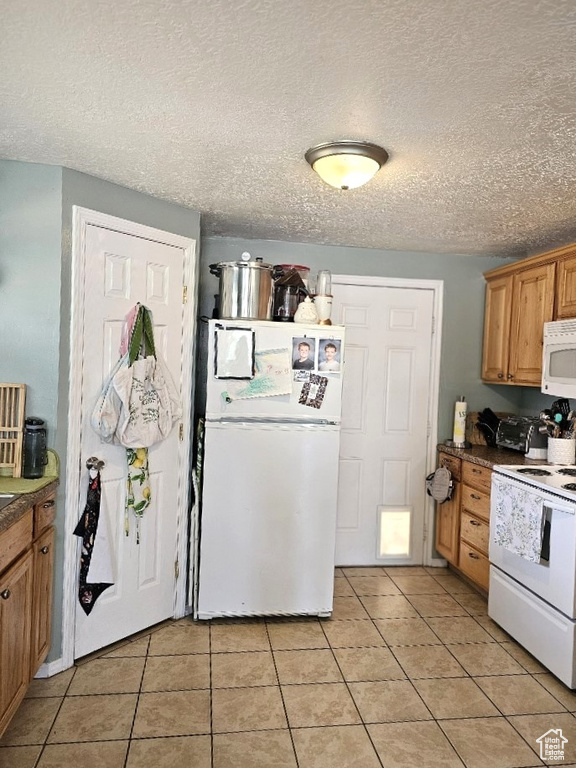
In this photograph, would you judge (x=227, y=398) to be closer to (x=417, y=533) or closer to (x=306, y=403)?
(x=306, y=403)

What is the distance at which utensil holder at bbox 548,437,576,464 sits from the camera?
10.9 ft

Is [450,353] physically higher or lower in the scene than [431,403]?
higher

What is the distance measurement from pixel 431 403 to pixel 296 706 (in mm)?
2363

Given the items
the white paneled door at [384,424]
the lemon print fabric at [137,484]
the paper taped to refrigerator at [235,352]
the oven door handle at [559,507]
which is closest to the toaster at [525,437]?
the white paneled door at [384,424]

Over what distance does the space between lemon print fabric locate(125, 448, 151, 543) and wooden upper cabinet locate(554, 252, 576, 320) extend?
2.46m

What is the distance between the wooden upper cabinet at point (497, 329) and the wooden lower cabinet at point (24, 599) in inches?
116

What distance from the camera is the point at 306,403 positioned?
311cm

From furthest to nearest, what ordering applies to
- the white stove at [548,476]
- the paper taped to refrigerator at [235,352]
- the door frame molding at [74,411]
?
the paper taped to refrigerator at [235,352]
the white stove at [548,476]
the door frame molding at [74,411]

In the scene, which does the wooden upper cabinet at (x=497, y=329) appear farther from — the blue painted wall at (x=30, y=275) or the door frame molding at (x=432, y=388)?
the blue painted wall at (x=30, y=275)

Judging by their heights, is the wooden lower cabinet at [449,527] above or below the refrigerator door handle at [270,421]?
below

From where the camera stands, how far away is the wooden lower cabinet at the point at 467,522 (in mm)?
3412

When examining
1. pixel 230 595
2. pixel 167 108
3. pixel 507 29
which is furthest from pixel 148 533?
pixel 507 29

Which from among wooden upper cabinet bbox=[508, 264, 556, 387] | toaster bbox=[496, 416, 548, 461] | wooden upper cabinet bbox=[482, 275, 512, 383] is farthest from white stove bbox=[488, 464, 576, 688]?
wooden upper cabinet bbox=[482, 275, 512, 383]

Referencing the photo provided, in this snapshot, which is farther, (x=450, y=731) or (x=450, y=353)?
(x=450, y=353)
